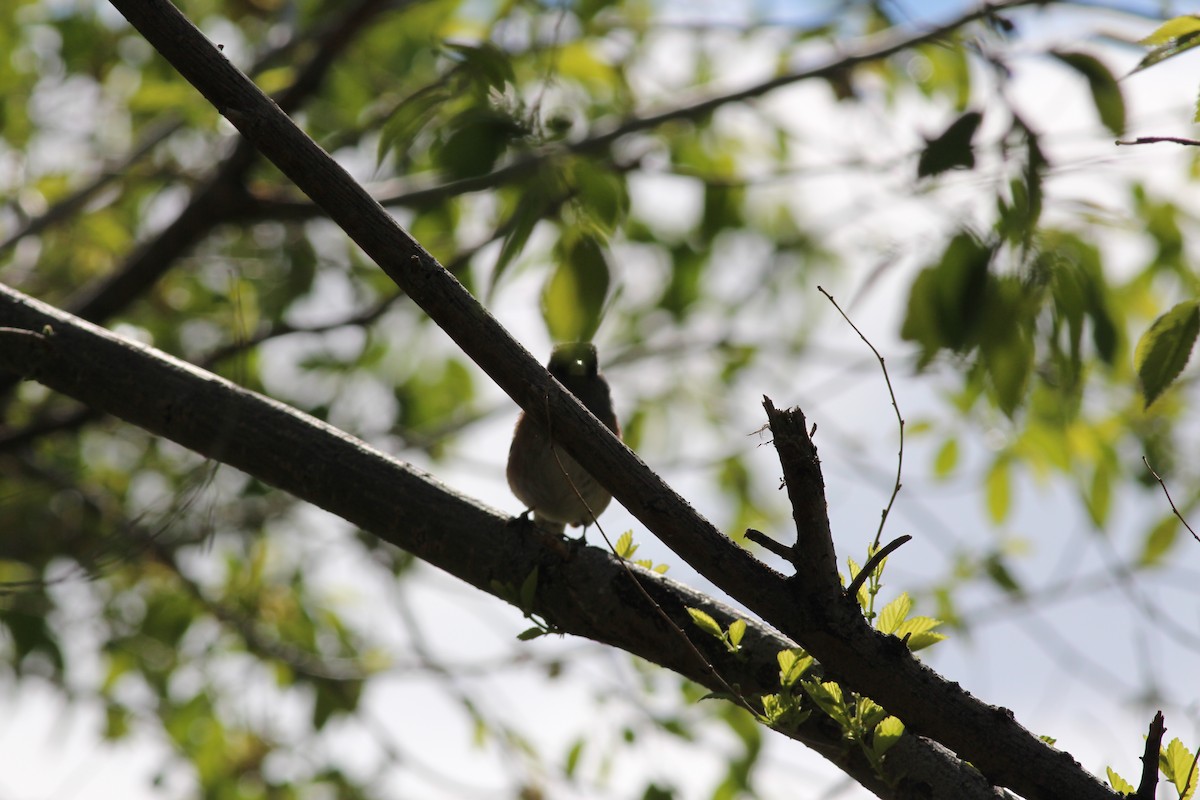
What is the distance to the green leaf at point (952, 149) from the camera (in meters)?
2.28

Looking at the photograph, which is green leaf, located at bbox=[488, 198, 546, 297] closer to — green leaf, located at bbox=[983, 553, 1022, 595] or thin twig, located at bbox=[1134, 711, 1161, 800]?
thin twig, located at bbox=[1134, 711, 1161, 800]

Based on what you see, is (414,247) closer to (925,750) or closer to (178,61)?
(178,61)

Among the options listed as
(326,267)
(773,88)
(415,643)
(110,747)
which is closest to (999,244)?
(773,88)

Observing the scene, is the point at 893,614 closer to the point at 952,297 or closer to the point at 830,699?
the point at 830,699

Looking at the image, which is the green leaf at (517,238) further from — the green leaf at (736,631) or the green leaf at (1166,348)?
the green leaf at (1166,348)

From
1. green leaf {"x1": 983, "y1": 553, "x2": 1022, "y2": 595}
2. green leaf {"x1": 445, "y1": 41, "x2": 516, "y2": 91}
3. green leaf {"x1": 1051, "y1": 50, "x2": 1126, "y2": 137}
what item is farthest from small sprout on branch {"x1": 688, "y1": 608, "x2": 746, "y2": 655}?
green leaf {"x1": 983, "y1": 553, "x2": 1022, "y2": 595}

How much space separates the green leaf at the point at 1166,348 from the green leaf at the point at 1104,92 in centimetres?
71

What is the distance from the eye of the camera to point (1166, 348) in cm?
196

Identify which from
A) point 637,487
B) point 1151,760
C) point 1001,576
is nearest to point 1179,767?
point 1151,760

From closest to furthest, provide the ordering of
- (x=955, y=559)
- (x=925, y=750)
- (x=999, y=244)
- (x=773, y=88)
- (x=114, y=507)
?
1. (x=925, y=750)
2. (x=999, y=244)
3. (x=773, y=88)
4. (x=955, y=559)
5. (x=114, y=507)

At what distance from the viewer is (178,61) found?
194 cm

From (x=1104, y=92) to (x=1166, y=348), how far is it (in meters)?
0.83

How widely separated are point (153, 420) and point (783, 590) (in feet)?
4.98

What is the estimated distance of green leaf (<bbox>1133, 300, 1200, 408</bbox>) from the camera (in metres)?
1.94
